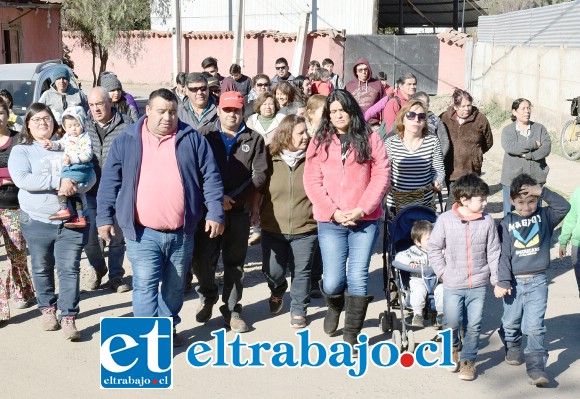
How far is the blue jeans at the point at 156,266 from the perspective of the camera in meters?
5.88

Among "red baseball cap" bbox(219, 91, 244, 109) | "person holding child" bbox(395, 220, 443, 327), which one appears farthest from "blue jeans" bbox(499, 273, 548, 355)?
"red baseball cap" bbox(219, 91, 244, 109)

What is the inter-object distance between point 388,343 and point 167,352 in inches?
66.6

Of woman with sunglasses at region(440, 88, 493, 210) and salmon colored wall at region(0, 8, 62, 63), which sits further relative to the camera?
salmon colored wall at region(0, 8, 62, 63)

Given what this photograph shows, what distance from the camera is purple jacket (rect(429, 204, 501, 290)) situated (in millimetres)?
5730

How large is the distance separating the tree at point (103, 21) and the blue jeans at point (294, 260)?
29.3 m

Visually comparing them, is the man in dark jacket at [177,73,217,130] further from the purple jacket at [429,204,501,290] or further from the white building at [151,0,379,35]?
the white building at [151,0,379,35]

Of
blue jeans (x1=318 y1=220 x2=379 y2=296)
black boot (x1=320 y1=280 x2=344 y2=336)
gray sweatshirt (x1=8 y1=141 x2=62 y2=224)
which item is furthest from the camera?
gray sweatshirt (x1=8 y1=141 x2=62 y2=224)

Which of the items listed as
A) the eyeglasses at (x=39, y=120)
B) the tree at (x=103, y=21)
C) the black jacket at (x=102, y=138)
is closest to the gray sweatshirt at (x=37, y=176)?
the eyeglasses at (x=39, y=120)

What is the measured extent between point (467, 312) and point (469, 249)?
0.47 metres

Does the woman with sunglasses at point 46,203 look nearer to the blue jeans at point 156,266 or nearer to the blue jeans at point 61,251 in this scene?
the blue jeans at point 61,251

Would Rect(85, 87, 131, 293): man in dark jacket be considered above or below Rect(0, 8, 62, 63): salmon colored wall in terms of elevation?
below

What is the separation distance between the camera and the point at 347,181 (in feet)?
20.4

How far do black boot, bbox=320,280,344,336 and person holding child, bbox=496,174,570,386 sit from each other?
1.30 m

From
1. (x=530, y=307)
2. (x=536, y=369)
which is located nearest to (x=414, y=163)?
(x=530, y=307)
